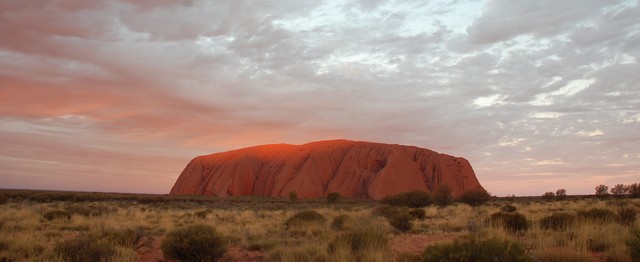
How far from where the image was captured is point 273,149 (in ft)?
333

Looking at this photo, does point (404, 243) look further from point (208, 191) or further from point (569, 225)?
point (208, 191)

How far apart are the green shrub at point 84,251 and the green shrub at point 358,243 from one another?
4.04 m

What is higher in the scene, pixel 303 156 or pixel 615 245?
pixel 303 156

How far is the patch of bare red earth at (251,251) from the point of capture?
380 inches

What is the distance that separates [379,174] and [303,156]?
20.0 m

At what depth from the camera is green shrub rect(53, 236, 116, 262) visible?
7.79 meters

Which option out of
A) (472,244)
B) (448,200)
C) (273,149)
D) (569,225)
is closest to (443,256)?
(472,244)

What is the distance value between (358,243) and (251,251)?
3.30m

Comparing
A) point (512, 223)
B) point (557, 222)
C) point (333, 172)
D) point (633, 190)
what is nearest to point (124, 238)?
point (512, 223)

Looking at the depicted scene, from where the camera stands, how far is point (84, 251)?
25.8 ft

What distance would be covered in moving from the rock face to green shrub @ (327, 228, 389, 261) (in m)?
63.0

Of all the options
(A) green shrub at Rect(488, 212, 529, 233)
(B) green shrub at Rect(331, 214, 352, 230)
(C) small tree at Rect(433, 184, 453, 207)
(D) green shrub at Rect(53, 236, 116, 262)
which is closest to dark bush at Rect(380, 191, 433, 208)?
(C) small tree at Rect(433, 184, 453, 207)

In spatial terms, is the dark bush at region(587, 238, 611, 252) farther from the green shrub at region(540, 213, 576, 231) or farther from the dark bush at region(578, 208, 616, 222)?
the dark bush at region(578, 208, 616, 222)

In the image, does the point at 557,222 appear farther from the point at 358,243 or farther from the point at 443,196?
the point at 443,196
